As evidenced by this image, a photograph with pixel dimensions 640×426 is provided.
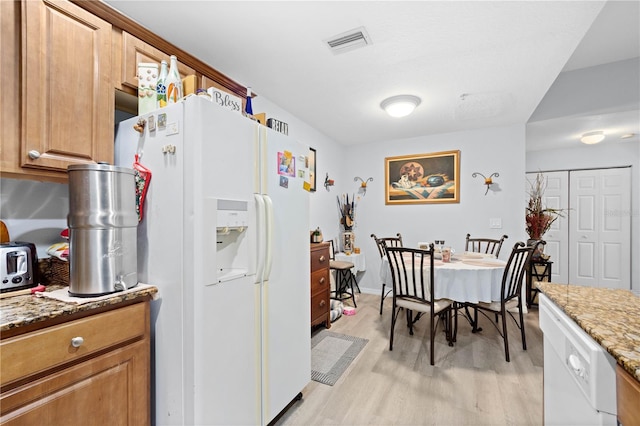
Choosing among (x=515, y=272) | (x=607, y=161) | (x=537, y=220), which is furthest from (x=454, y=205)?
(x=607, y=161)

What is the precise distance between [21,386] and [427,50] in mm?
2686

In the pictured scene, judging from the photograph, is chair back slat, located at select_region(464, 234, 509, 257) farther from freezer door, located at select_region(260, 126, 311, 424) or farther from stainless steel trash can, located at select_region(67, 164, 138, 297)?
stainless steel trash can, located at select_region(67, 164, 138, 297)

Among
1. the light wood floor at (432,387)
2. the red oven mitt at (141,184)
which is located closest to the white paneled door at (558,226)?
the light wood floor at (432,387)

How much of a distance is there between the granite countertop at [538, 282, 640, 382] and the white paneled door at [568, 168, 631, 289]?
4.49m

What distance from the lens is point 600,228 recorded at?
4336 mm

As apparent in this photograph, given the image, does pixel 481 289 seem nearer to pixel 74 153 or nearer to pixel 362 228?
pixel 362 228

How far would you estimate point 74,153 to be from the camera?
1.25 meters

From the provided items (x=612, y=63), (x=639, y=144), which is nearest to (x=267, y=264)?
(x=612, y=63)

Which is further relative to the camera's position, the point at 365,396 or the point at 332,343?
the point at 332,343

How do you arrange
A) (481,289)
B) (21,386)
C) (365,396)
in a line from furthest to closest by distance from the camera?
(481,289)
(365,396)
(21,386)

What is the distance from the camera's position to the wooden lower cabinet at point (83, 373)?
0.85 m

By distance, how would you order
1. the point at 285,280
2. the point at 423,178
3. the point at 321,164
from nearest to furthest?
1. the point at 285,280
2. the point at 321,164
3. the point at 423,178

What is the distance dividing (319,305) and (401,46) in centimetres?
239

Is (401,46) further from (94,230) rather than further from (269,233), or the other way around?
(94,230)
